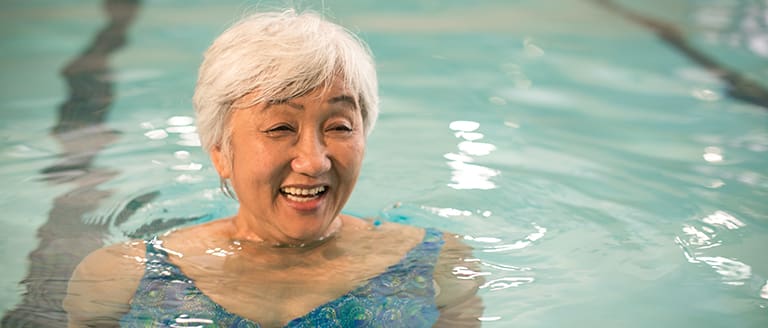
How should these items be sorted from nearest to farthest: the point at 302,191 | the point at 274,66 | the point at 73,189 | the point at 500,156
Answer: the point at 274,66, the point at 302,191, the point at 73,189, the point at 500,156

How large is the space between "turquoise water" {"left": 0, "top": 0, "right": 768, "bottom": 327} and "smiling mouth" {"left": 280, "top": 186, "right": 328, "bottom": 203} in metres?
0.71

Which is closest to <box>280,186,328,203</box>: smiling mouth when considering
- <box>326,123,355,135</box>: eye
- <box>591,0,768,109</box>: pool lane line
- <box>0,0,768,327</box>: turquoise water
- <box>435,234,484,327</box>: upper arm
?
<box>326,123,355,135</box>: eye

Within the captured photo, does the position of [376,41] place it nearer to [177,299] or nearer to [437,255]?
[437,255]

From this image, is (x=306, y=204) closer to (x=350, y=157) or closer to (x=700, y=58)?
(x=350, y=157)

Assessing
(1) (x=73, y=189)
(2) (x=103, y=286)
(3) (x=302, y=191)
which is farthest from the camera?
(1) (x=73, y=189)

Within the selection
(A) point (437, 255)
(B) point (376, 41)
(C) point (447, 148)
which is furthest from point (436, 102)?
(A) point (437, 255)

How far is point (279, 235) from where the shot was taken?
2814 mm

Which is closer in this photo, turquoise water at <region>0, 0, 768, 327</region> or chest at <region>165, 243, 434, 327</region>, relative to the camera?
chest at <region>165, 243, 434, 327</region>

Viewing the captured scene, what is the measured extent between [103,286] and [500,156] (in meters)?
2.19

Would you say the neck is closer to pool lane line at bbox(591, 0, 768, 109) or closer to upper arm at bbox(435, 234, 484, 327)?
upper arm at bbox(435, 234, 484, 327)

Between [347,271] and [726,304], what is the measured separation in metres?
1.29

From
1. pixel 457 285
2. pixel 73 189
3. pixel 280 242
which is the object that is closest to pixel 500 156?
pixel 457 285

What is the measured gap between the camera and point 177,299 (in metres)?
2.73

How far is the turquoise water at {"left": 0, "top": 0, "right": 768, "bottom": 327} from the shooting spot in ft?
10.3
